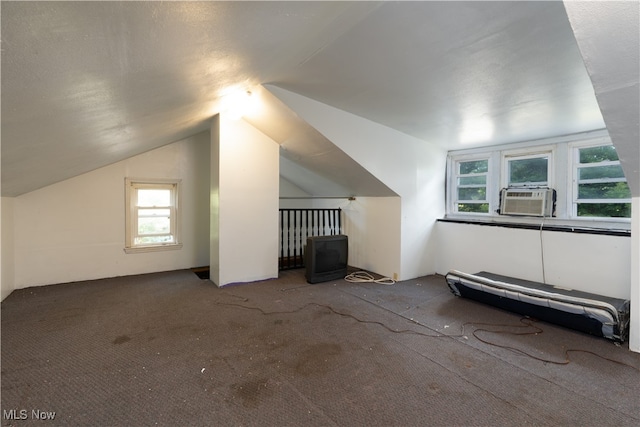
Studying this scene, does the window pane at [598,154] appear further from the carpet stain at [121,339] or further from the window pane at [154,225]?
the window pane at [154,225]

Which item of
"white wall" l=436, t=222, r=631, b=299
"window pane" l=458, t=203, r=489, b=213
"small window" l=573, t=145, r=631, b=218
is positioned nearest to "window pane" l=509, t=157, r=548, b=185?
"small window" l=573, t=145, r=631, b=218

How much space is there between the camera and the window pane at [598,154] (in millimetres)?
3121

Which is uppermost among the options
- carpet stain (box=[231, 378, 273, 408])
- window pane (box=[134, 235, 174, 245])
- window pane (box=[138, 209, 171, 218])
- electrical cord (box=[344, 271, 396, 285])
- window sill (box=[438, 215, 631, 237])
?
window pane (box=[138, 209, 171, 218])

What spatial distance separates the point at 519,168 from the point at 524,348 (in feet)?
8.82

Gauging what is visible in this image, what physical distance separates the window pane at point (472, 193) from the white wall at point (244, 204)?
309 centimetres

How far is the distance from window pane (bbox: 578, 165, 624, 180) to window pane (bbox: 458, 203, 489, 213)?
1.14 metres

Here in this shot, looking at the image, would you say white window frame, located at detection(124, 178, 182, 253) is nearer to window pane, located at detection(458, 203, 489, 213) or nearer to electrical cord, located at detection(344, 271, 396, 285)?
electrical cord, located at detection(344, 271, 396, 285)

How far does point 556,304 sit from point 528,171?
2063 mm

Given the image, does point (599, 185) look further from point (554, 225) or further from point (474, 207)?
point (474, 207)

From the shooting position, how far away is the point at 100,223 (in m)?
Answer: 4.09

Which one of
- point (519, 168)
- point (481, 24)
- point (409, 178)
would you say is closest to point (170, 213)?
point (409, 178)

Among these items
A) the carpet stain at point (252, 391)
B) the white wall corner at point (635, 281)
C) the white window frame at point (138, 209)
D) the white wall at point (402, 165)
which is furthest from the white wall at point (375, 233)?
the white window frame at point (138, 209)

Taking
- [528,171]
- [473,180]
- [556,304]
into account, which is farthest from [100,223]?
[528,171]

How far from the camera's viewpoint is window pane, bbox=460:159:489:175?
430cm
